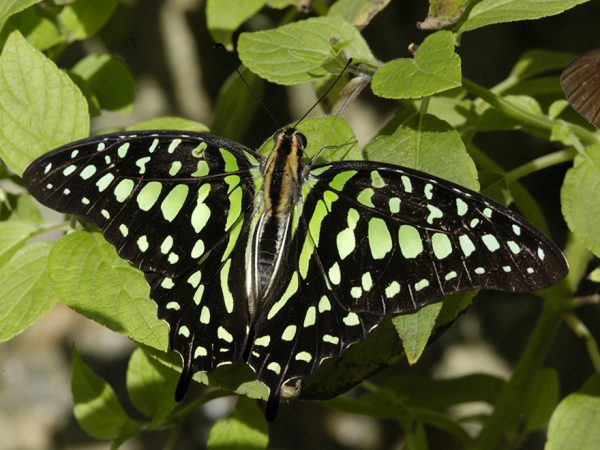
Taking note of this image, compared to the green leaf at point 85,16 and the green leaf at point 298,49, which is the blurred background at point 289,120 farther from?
the green leaf at point 298,49

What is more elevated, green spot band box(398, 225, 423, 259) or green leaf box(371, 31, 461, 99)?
green leaf box(371, 31, 461, 99)

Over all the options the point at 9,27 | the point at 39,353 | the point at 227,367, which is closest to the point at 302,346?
the point at 227,367

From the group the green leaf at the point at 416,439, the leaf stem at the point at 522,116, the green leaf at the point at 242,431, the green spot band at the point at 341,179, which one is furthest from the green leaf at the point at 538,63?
the green leaf at the point at 242,431

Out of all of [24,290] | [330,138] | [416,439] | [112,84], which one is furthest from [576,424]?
[112,84]

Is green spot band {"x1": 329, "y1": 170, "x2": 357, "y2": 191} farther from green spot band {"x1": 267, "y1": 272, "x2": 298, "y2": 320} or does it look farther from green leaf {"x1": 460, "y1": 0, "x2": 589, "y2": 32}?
green leaf {"x1": 460, "y1": 0, "x2": 589, "y2": 32}

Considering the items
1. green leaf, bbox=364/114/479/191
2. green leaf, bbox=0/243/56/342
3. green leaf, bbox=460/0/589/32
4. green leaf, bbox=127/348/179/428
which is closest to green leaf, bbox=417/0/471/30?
green leaf, bbox=460/0/589/32

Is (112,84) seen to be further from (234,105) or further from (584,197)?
(584,197)

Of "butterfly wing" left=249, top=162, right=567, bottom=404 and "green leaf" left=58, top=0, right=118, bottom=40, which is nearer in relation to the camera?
"butterfly wing" left=249, top=162, right=567, bottom=404

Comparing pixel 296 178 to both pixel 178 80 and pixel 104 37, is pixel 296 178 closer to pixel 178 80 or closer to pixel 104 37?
pixel 104 37
